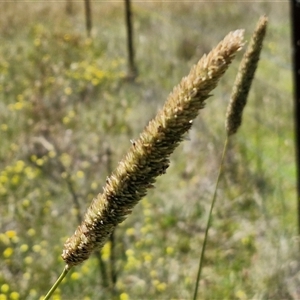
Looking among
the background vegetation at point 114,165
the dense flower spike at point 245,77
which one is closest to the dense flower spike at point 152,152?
the dense flower spike at point 245,77

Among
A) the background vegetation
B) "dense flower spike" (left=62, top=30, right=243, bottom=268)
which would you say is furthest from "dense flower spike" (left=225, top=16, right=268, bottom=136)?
the background vegetation

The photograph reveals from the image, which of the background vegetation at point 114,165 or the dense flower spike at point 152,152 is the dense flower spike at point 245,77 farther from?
the background vegetation at point 114,165

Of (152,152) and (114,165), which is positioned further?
(114,165)

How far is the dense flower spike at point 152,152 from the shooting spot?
0.82 m

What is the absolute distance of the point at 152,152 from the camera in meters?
0.89

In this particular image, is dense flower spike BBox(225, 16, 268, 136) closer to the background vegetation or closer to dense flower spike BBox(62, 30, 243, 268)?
dense flower spike BBox(62, 30, 243, 268)

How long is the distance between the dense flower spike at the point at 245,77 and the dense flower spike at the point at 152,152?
688mm

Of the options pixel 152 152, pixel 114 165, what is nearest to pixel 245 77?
pixel 152 152

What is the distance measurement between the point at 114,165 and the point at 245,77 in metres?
2.80

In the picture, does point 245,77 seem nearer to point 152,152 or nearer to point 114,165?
point 152,152

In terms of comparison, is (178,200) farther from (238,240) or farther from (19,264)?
(19,264)

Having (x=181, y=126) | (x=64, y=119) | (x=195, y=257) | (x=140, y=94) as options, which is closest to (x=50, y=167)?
(x=64, y=119)

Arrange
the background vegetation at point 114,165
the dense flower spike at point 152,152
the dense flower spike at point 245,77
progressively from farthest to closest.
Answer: the background vegetation at point 114,165 < the dense flower spike at point 245,77 < the dense flower spike at point 152,152

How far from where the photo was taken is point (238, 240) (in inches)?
146
